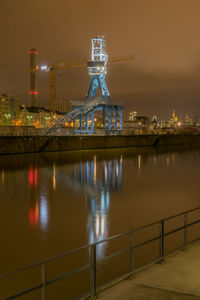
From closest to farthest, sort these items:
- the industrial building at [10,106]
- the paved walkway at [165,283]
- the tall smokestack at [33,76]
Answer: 1. the paved walkway at [165,283]
2. the industrial building at [10,106]
3. the tall smokestack at [33,76]

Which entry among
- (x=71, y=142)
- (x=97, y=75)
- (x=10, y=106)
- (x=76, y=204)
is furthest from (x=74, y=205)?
(x=10, y=106)

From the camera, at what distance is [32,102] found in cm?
18238

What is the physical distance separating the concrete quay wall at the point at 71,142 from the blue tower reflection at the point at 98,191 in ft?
51.7

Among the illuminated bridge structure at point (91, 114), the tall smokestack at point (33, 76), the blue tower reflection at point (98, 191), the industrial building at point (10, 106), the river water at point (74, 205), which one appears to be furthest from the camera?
the tall smokestack at point (33, 76)

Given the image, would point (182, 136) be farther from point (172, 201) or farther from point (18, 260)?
point (18, 260)

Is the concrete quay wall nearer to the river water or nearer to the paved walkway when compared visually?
the river water

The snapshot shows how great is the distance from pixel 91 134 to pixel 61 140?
9507 mm

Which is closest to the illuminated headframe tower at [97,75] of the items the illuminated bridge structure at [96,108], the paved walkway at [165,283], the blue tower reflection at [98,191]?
the illuminated bridge structure at [96,108]

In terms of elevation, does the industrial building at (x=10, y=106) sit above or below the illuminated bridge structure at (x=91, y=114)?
above

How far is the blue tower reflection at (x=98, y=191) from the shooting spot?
38.5 ft

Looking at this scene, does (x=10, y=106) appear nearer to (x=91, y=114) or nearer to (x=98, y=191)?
(x=91, y=114)

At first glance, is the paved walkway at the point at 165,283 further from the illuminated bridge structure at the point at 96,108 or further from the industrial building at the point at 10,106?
the industrial building at the point at 10,106

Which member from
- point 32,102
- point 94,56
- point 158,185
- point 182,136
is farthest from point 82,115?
point 32,102

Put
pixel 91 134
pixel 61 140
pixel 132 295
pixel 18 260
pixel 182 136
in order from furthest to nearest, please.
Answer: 1. pixel 182 136
2. pixel 91 134
3. pixel 61 140
4. pixel 18 260
5. pixel 132 295
